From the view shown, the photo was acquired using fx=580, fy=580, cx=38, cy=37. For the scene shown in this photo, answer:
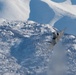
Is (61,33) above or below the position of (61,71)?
above

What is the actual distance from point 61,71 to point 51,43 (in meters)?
30.3

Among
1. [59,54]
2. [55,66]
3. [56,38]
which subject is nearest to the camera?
[56,38]

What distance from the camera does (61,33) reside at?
4082 inches

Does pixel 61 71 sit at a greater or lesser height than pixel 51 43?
lesser

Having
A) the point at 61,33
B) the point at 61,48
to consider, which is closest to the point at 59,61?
the point at 61,48

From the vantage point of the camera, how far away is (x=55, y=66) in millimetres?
135750

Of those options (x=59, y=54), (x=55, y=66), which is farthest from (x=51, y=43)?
(x=55, y=66)

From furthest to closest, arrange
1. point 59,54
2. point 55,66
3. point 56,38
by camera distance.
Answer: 1. point 55,66
2. point 59,54
3. point 56,38

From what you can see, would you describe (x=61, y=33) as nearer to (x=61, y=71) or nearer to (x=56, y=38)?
(x=56, y=38)

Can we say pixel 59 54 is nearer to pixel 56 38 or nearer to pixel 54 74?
pixel 54 74

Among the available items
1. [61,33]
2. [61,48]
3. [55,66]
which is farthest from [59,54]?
[61,33]

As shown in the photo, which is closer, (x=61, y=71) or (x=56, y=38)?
(x=56, y=38)

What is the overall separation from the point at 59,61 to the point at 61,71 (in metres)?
5.17

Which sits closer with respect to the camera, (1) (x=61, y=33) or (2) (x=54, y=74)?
(1) (x=61, y=33)
